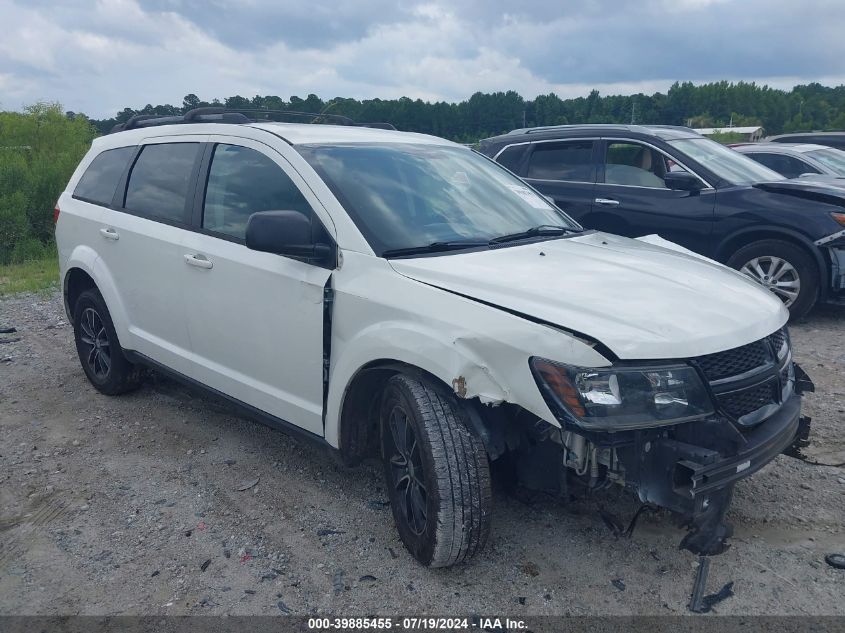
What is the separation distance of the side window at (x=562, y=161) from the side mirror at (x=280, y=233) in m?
5.07

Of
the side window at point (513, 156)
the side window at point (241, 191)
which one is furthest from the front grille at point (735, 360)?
the side window at point (513, 156)

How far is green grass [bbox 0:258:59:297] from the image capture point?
10.1 metres

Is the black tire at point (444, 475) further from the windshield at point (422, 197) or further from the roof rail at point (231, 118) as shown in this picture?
the roof rail at point (231, 118)

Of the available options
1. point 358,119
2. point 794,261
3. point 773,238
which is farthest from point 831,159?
point 358,119

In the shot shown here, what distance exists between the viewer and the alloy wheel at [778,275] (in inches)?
264

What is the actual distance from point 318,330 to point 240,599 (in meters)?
1.18

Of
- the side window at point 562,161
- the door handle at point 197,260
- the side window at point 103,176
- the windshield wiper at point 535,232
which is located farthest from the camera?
the side window at point 562,161

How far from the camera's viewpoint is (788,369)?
3148mm

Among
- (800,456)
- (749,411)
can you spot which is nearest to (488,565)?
(749,411)

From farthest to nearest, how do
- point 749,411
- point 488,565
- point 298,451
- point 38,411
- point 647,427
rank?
point 38,411 → point 298,451 → point 488,565 → point 749,411 → point 647,427

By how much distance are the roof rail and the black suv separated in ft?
10.9

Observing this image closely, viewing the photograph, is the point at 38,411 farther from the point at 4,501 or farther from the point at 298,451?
the point at 298,451

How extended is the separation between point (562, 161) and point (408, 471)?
18.1 ft

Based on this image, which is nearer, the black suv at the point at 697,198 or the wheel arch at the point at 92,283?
the wheel arch at the point at 92,283
